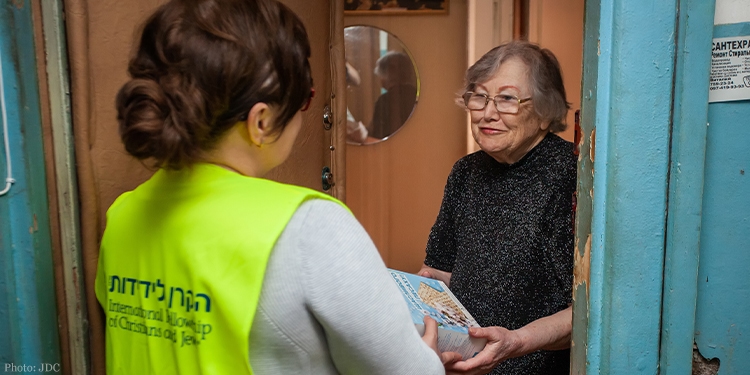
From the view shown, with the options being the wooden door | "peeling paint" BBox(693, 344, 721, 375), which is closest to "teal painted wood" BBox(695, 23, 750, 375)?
"peeling paint" BBox(693, 344, 721, 375)

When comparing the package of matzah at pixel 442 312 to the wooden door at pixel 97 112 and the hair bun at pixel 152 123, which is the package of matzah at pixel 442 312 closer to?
the hair bun at pixel 152 123

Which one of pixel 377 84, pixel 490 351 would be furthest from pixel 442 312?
pixel 377 84

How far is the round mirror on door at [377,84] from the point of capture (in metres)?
3.34

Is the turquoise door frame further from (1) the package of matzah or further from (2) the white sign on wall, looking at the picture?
(1) the package of matzah

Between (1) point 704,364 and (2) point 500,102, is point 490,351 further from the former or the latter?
(2) point 500,102

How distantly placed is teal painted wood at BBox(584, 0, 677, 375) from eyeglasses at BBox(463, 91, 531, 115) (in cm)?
63

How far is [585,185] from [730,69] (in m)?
0.27

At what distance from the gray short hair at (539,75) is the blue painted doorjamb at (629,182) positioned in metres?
0.60

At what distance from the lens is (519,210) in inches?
55.4

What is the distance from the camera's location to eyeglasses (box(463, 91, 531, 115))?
1.45 m

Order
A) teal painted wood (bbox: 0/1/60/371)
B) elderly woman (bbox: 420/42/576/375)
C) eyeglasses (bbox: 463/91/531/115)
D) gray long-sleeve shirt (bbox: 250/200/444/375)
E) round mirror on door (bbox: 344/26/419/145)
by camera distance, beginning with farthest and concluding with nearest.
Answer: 1. round mirror on door (bbox: 344/26/419/145)
2. eyeglasses (bbox: 463/91/531/115)
3. elderly woman (bbox: 420/42/576/375)
4. teal painted wood (bbox: 0/1/60/371)
5. gray long-sleeve shirt (bbox: 250/200/444/375)

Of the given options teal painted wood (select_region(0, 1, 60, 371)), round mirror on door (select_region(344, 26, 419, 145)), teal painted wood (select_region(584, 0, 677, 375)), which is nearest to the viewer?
teal painted wood (select_region(584, 0, 677, 375))

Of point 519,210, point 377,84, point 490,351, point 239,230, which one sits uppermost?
point 377,84

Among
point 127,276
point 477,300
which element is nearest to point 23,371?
point 127,276
